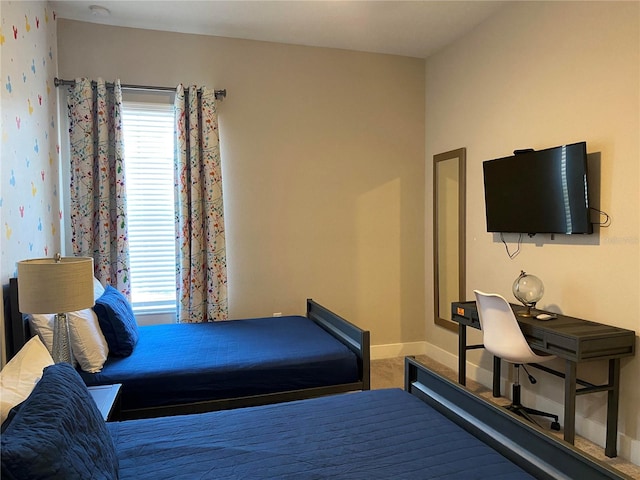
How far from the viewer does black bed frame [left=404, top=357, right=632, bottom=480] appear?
1258 mm

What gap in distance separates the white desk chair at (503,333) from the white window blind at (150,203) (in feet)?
8.28

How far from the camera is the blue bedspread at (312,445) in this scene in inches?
56.1

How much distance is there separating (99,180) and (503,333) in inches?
124

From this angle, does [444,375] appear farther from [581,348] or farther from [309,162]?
[309,162]

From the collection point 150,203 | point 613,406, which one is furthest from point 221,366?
point 613,406

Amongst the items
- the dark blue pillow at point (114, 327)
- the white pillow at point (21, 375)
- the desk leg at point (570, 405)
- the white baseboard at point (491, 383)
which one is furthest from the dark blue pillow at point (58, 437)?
the white baseboard at point (491, 383)

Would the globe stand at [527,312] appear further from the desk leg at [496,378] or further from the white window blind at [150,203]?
the white window blind at [150,203]

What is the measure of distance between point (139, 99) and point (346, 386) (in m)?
2.83

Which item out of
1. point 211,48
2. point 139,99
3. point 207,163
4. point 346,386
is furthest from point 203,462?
point 211,48

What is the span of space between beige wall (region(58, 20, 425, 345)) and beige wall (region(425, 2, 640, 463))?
711mm

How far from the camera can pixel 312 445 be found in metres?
1.60

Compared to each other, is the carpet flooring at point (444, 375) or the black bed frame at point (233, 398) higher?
the black bed frame at point (233, 398)

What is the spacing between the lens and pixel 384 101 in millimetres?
4281

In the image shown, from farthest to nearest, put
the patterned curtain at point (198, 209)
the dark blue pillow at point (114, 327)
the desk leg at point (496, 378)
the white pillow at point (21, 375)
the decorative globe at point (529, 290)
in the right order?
1. the patterned curtain at point (198, 209)
2. the desk leg at point (496, 378)
3. the decorative globe at point (529, 290)
4. the dark blue pillow at point (114, 327)
5. the white pillow at point (21, 375)
